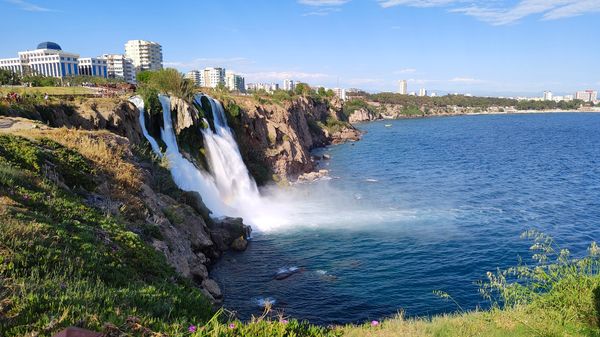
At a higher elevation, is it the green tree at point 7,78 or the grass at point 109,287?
the green tree at point 7,78

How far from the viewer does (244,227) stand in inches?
1025

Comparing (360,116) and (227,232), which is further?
(360,116)

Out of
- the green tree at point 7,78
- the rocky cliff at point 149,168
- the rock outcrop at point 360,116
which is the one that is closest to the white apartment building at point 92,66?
the rock outcrop at point 360,116

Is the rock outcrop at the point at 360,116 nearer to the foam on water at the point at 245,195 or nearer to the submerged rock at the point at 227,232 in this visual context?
the foam on water at the point at 245,195

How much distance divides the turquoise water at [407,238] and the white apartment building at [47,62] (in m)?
120

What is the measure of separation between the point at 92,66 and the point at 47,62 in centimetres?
1680

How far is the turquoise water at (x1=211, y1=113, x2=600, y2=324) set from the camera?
1866 cm

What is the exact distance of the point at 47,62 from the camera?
133500mm

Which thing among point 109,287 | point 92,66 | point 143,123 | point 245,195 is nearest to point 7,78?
point 143,123

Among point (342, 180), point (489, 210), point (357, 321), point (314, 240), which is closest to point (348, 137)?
point (342, 180)

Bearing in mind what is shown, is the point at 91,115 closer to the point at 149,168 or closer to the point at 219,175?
the point at 149,168

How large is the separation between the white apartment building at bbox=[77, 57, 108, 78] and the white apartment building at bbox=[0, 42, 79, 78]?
9.39ft

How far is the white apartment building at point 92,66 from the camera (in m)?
145

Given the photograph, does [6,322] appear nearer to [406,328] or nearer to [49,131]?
[406,328]
